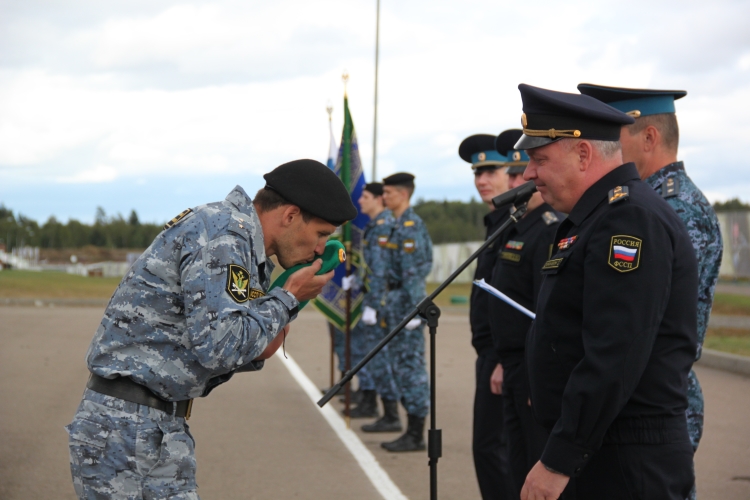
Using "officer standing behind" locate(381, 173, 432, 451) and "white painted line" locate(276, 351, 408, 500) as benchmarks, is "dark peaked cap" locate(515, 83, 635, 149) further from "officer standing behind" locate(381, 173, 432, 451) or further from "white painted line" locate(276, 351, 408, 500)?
"officer standing behind" locate(381, 173, 432, 451)

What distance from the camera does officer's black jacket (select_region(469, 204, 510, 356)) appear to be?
4.95 metres

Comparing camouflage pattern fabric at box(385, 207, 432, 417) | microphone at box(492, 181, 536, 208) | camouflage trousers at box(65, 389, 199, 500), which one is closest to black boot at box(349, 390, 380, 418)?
camouflage pattern fabric at box(385, 207, 432, 417)

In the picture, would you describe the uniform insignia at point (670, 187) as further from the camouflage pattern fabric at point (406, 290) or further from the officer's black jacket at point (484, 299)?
the camouflage pattern fabric at point (406, 290)

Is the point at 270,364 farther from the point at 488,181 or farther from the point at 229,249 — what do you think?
the point at 229,249

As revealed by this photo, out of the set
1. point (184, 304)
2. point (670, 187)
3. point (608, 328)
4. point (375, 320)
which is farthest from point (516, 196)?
point (375, 320)

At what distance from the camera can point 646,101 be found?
363 cm

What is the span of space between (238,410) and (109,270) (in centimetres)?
5991

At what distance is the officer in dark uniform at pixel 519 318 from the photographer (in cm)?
434

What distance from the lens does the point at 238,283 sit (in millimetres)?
2721

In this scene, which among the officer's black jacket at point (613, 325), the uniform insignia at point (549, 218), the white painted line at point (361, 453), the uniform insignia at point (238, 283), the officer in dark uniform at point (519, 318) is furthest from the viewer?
the white painted line at point (361, 453)

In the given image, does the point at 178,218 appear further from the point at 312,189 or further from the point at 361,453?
the point at 361,453

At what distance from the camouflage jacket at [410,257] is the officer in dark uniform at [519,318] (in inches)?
138

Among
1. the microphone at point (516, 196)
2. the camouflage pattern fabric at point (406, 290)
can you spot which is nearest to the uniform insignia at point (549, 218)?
the microphone at point (516, 196)

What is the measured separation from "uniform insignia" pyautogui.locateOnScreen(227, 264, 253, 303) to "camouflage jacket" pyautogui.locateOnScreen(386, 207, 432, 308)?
5.57 m
